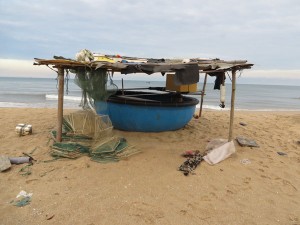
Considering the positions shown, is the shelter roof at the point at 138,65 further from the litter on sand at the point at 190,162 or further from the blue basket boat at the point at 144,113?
the litter on sand at the point at 190,162

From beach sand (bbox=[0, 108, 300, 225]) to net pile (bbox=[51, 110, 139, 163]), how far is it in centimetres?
24

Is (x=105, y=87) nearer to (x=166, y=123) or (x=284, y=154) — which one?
(x=166, y=123)

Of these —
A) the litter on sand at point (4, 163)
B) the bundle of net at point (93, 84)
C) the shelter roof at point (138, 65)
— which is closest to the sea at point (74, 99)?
the bundle of net at point (93, 84)

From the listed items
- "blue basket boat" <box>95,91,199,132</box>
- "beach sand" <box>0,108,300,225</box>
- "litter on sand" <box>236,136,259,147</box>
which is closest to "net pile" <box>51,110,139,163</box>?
"beach sand" <box>0,108,300,225</box>

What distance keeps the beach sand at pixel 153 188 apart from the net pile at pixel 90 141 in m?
0.24

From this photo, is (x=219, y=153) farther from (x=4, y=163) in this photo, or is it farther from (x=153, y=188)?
(x=4, y=163)

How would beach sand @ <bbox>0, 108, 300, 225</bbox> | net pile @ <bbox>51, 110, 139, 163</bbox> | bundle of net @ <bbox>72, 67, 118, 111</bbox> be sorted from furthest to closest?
1. bundle of net @ <bbox>72, 67, 118, 111</bbox>
2. net pile @ <bbox>51, 110, 139, 163</bbox>
3. beach sand @ <bbox>0, 108, 300, 225</bbox>

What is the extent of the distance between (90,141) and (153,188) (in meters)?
2.09

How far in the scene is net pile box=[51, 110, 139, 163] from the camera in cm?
577

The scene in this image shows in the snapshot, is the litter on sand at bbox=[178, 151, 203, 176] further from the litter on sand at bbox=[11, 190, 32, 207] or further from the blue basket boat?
the litter on sand at bbox=[11, 190, 32, 207]

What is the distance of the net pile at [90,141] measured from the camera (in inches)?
227

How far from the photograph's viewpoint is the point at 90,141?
6145mm

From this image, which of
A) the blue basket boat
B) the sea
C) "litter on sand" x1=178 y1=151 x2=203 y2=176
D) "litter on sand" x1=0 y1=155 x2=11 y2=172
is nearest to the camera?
"litter on sand" x1=0 y1=155 x2=11 y2=172

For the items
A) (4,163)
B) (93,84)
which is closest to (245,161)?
(93,84)
